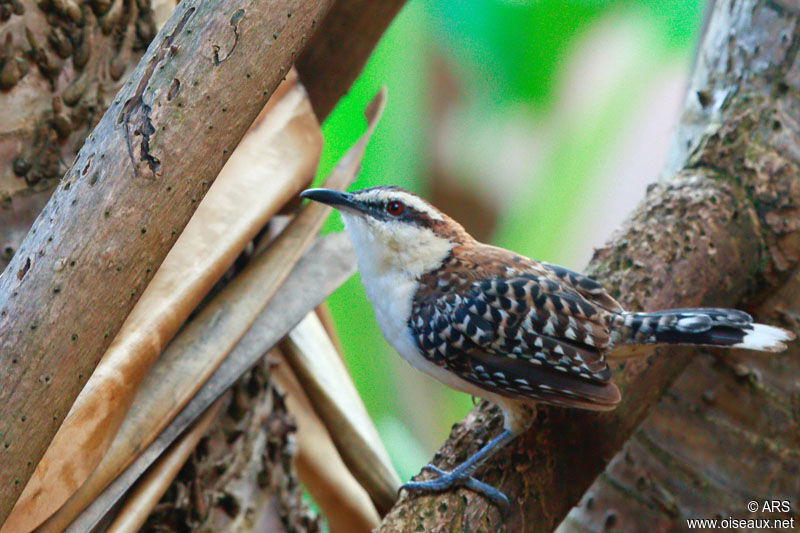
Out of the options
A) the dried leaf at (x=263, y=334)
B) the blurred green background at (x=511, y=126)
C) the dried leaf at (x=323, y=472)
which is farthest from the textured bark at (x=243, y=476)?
the blurred green background at (x=511, y=126)

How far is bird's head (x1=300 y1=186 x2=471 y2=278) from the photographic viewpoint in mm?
1528

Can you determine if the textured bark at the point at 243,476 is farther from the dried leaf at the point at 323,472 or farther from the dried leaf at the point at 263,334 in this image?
the dried leaf at the point at 263,334

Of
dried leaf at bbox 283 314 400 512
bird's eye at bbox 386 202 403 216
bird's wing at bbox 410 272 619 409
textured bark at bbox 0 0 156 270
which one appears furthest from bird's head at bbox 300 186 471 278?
textured bark at bbox 0 0 156 270

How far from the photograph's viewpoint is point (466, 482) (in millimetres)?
1299

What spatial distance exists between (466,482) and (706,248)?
695 mm

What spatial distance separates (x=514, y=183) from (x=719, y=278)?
103 inches

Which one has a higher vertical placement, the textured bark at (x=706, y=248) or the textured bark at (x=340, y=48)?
the textured bark at (x=340, y=48)

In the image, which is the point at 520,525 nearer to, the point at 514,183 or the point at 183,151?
the point at 183,151

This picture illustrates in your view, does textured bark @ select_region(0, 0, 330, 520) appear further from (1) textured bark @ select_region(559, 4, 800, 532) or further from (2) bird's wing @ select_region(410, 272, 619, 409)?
(1) textured bark @ select_region(559, 4, 800, 532)

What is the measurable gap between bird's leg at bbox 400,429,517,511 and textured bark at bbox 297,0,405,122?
0.86 meters

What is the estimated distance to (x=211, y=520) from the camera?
149cm

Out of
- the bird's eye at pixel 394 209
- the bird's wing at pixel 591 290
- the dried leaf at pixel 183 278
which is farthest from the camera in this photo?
the bird's eye at pixel 394 209

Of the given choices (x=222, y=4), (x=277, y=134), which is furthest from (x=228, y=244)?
(x=222, y=4)

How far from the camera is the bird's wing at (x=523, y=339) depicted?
4.34ft
